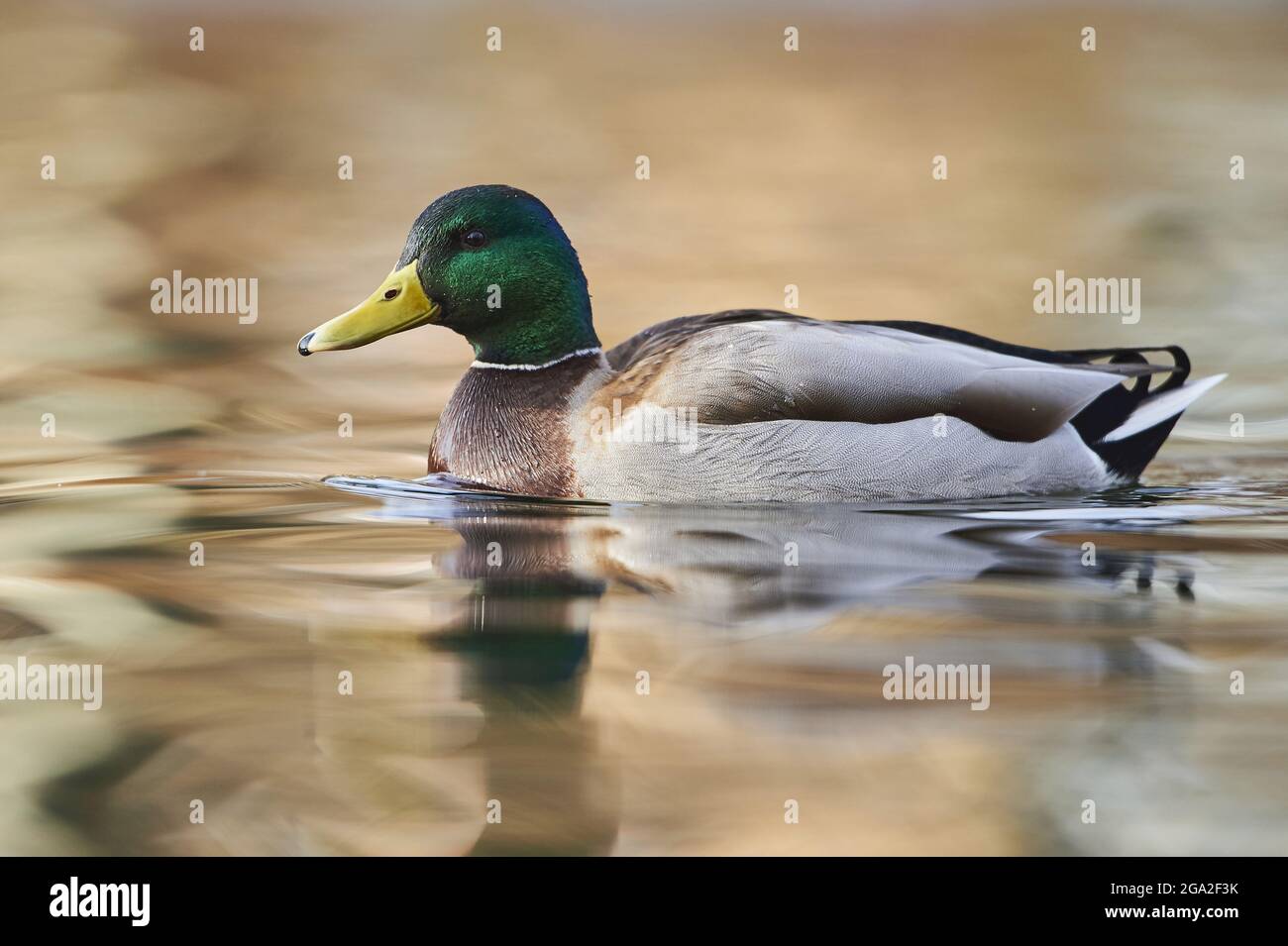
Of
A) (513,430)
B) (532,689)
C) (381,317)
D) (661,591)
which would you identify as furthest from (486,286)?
(532,689)

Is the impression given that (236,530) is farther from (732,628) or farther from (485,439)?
(732,628)

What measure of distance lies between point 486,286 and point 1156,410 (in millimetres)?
3145

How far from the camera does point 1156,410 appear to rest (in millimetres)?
7609

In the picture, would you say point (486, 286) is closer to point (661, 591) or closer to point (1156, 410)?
point (661, 591)

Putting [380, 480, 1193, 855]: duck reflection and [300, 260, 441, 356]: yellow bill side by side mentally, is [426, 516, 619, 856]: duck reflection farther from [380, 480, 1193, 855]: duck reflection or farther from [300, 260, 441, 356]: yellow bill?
[300, 260, 441, 356]: yellow bill

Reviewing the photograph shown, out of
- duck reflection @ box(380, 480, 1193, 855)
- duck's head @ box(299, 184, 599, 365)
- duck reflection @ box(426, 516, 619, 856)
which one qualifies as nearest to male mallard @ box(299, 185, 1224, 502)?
duck's head @ box(299, 184, 599, 365)

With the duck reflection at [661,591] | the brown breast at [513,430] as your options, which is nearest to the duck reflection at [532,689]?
the duck reflection at [661,591]

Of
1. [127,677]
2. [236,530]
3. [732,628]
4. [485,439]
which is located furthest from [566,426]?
[127,677]

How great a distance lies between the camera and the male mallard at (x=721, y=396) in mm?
6793

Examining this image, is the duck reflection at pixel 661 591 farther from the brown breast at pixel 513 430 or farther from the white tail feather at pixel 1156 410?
the white tail feather at pixel 1156 410

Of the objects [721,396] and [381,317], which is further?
[381,317]

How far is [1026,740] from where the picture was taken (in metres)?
4.21

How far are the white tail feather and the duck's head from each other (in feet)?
8.16

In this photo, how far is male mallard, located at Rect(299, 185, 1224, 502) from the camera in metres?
6.79
